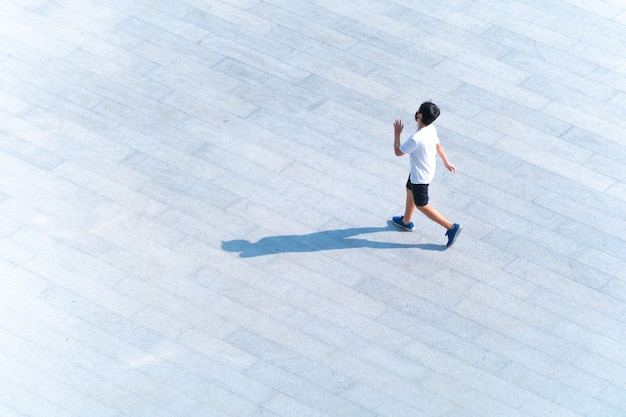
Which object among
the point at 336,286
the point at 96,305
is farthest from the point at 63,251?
the point at 336,286

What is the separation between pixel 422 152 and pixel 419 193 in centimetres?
43

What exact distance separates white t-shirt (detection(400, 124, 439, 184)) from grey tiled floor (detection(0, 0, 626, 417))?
2.73 ft

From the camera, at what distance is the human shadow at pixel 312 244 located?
33.7 feet

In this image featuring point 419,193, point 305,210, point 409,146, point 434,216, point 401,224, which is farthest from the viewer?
point 305,210

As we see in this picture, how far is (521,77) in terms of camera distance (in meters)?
12.6

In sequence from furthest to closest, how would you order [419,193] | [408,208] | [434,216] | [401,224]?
[401,224], [408,208], [434,216], [419,193]

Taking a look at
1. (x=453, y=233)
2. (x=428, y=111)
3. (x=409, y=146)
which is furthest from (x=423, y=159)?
(x=453, y=233)

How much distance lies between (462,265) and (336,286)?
1248 mm

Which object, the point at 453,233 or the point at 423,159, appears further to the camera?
the point at 453,233

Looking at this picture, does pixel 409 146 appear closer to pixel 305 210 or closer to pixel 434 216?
pixel 434 216

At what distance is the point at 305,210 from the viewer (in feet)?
35.1

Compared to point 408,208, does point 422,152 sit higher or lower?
higher

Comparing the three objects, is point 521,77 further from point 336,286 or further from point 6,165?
point 6,165

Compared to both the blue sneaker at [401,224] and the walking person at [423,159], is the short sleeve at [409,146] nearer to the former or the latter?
the walking person at [423,159]
